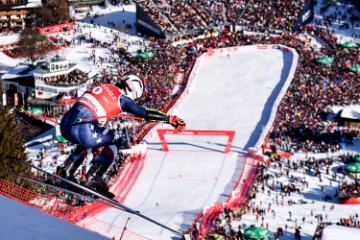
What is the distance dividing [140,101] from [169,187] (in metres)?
12.0

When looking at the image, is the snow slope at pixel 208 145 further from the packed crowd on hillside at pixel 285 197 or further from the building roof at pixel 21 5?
the building roof at pixel 21 5

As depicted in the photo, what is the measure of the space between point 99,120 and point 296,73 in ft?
153

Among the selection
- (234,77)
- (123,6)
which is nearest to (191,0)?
(123,6)

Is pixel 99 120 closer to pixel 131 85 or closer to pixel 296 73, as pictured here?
pixel 131 85

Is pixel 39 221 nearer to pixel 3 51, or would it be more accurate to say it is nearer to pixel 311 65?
pixel 311 65

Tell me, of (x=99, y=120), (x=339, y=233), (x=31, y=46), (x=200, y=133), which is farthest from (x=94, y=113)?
(x=31, y=46)

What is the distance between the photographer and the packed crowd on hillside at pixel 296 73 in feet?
153

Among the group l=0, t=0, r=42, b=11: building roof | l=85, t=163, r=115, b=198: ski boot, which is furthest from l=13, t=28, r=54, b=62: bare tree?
→ l=85, t=163, r=115, b=198: ski boot

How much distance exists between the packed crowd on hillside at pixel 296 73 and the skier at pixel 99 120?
20229mm

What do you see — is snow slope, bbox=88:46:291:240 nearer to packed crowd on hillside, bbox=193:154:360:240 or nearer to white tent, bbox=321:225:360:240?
packed crowd on hillside, bbox=193:154:360:240

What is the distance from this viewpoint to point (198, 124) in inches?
1997

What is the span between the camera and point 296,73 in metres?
58.9

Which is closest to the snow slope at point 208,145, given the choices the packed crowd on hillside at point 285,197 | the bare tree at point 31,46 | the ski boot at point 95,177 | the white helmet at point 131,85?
the packed crowd on hillside at point 285,197

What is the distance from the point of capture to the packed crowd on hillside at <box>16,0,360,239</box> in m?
46.7
